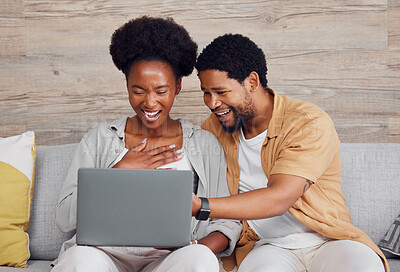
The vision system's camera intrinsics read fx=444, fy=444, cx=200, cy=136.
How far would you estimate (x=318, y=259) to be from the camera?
1419mm

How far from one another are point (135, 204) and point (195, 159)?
532 mm

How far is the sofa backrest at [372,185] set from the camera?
5.63 ft

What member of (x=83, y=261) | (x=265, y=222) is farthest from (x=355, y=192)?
(x=83, y=261)

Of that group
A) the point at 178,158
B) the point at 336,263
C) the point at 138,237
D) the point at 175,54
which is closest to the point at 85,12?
the point at 175,54

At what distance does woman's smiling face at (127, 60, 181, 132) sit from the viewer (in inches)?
62.5

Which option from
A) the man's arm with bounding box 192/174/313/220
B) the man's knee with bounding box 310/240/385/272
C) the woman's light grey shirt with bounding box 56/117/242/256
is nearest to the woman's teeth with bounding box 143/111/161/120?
the woman's light grey shirt with bounding box 56/117/242/256

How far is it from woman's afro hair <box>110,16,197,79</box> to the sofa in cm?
53

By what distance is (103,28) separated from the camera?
6.93ft

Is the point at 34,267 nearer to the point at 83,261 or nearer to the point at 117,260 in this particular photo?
the point at 117,260

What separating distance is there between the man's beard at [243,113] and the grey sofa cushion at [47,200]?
720 mm

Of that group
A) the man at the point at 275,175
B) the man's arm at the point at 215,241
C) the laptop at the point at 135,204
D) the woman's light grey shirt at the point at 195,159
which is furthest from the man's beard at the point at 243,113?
the laptop at the point at 135,204

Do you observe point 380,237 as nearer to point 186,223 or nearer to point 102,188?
point 186,223

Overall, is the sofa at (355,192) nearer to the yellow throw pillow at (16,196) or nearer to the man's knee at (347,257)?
the yellow throw pillow at (16,196)

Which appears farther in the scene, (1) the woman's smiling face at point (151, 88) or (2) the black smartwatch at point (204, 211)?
(1) the woman's smiling face at point (151, 88)
